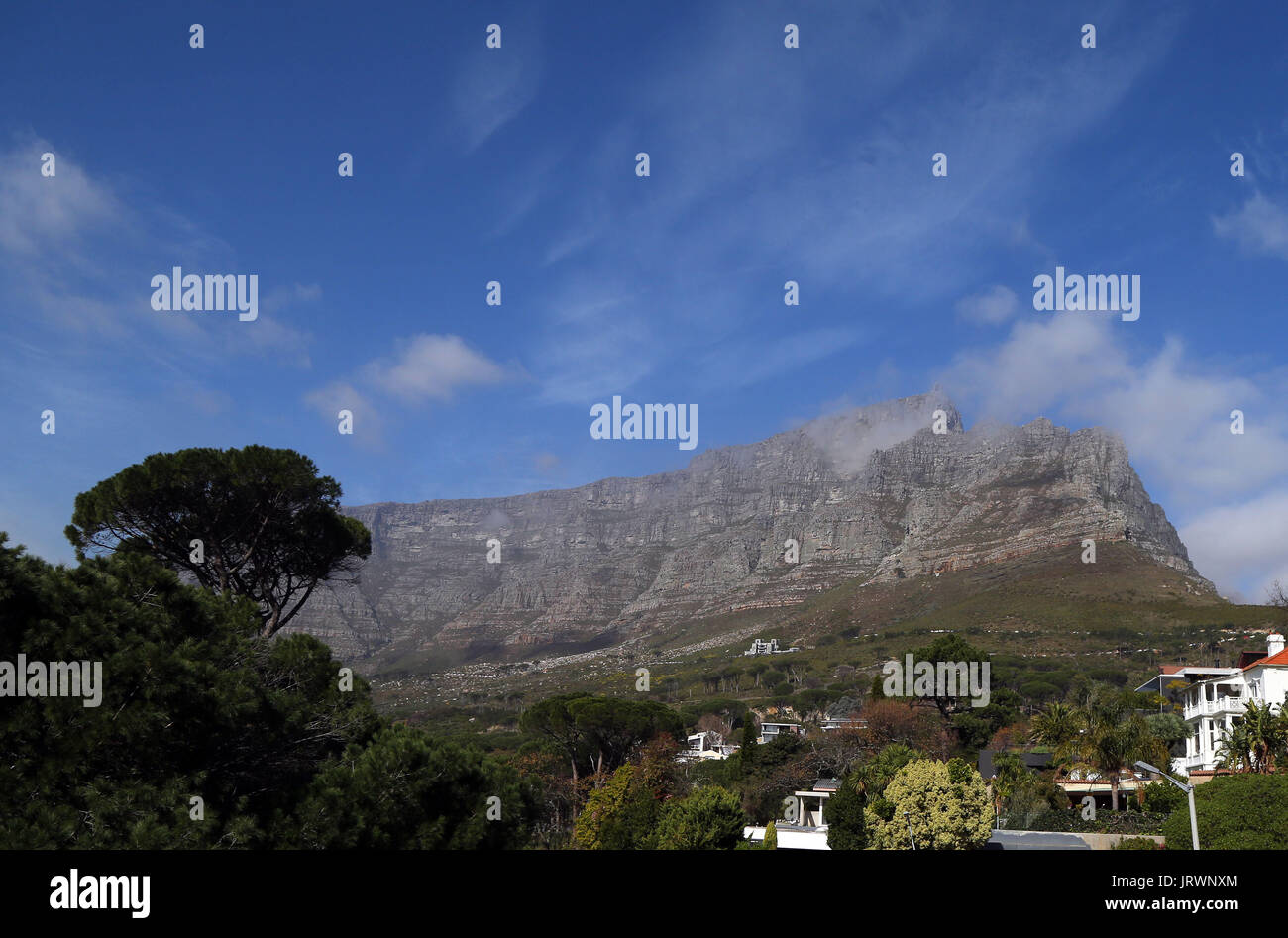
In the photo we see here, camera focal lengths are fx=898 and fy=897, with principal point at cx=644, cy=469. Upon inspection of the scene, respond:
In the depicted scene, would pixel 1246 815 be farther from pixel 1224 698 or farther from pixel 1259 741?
pixel 1224 698

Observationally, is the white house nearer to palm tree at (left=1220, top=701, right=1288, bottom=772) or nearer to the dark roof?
the dark roof

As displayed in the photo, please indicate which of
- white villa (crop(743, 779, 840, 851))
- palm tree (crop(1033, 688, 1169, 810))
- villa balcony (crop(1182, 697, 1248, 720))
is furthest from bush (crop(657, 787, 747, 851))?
villa balcony (crop(1182, 697, 1248, 720))

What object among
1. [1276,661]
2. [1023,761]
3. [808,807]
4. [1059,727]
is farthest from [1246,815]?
[1023,761]

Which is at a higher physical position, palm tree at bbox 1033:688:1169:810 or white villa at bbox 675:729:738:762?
palm tree at bbox 1033:688:1169:810

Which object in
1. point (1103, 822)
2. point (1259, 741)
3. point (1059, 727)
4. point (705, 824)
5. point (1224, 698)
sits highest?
point (1224, 698)

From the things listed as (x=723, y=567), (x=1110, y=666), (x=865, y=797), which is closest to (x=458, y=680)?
(x=723, y=567)

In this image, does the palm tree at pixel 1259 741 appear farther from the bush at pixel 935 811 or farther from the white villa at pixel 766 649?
the white villa at pixel 766 649

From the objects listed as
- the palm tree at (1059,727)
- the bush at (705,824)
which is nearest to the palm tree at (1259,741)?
the palm tree at (1059,727)
